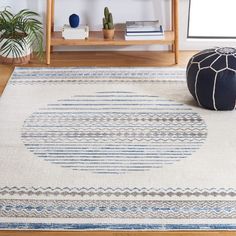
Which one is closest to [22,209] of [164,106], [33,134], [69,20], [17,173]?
[17,173]

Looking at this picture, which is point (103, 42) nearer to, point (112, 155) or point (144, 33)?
point (144, 33)

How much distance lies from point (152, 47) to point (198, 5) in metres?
0.46

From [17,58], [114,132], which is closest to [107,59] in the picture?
[17,58]

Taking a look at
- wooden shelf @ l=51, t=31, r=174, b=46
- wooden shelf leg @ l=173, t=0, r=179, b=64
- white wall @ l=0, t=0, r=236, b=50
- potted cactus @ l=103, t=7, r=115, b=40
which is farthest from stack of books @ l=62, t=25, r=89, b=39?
wooden shelf leg @ l=173, t=0, r=179, b=64

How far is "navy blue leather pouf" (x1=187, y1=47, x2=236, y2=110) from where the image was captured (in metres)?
2.82

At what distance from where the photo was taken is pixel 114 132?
277cm

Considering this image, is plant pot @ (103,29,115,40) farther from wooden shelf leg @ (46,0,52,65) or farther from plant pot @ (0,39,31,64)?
plant pot @ (0,39,31,64)

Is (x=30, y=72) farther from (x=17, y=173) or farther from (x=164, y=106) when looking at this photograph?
(x=17, y=173)

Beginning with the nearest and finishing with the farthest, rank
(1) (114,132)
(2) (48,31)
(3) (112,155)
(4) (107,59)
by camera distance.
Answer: (3) (112,155) → (1) (114,132) → (2) (48,31) → (4) (107,59)

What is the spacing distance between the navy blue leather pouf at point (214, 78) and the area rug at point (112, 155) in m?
0.08

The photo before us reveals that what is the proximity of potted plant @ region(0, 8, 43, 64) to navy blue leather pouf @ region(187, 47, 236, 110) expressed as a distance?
1185mm

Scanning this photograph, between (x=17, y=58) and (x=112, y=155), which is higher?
(x=17, y=58)

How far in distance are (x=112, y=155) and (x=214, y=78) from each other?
0.74 meters

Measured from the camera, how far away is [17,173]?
7.91 ft
